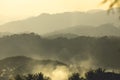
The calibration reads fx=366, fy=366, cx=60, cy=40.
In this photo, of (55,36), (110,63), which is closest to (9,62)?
(110,63)

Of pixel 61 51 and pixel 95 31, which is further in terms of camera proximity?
pixel 95 31

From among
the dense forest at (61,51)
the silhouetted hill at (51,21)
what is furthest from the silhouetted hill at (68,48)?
the silhouetted hill at (51,21)

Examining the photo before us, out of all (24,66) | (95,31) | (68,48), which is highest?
(95,31)

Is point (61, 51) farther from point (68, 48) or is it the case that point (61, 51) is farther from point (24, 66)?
point (24, 66)

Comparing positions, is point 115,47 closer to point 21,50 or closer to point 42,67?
point 42,67

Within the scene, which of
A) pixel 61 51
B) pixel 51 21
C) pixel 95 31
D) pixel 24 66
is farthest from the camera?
pixel 51 21

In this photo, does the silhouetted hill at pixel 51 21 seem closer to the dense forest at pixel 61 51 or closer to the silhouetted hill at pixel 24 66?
the dense forest at pixel 61 51

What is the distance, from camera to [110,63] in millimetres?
75312

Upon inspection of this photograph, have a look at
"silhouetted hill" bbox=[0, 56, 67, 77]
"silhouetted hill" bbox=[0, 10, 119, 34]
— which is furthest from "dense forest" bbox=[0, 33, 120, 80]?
"silhouetted hill" bbox=[0, 10, 119, 34]

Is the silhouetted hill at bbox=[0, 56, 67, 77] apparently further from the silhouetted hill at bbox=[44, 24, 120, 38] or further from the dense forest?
the silhouetted hill at bbox=[44, 24, 120, 38]

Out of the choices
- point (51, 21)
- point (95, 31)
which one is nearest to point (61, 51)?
point (95, 31)

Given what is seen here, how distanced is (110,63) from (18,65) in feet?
62.0

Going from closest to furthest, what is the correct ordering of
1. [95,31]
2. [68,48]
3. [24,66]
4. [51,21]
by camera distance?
[24,66] < [68,48] < [95,31] < [51,21]

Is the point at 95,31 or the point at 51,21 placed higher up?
the point at 51,21
